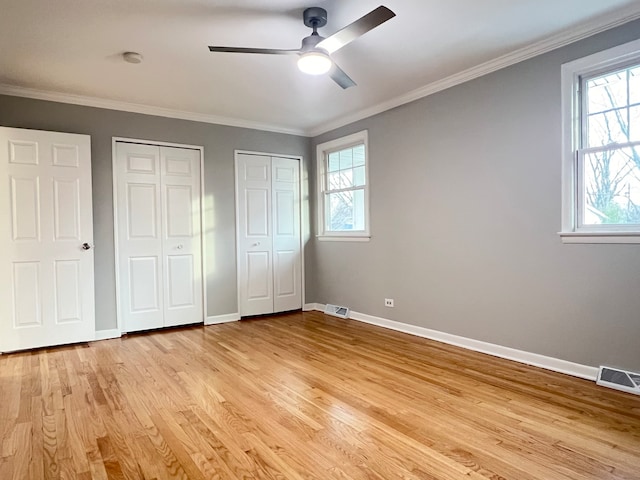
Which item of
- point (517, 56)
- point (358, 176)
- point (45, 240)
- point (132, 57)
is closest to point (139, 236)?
point (45, 240)

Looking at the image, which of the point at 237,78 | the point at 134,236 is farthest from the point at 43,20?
the point at 134,236

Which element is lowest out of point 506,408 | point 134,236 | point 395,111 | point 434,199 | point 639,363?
point 506,408

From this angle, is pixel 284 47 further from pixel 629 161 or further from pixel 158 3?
pixel 629 161

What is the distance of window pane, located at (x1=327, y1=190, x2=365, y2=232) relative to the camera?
502cm

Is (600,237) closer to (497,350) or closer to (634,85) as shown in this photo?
(634,85)

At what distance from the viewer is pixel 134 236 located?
450 centimetres

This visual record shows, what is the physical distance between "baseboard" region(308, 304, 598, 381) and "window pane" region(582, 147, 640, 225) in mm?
1085

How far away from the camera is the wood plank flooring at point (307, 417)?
74.5 inches

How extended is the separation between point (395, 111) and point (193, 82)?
213 cm

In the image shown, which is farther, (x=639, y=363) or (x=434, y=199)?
(x=434, y=199)

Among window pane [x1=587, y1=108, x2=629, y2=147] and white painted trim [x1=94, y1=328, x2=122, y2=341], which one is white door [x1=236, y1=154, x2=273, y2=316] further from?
window pane [x1=587, y1=108, x2=629, y2=147]

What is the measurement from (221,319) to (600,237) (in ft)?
13.2

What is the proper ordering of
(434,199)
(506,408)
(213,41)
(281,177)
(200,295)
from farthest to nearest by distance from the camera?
(281,177) → (200,295) → (434,199) → (213,41) → (506,408)

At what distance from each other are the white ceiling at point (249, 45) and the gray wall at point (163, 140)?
0.16 metres
